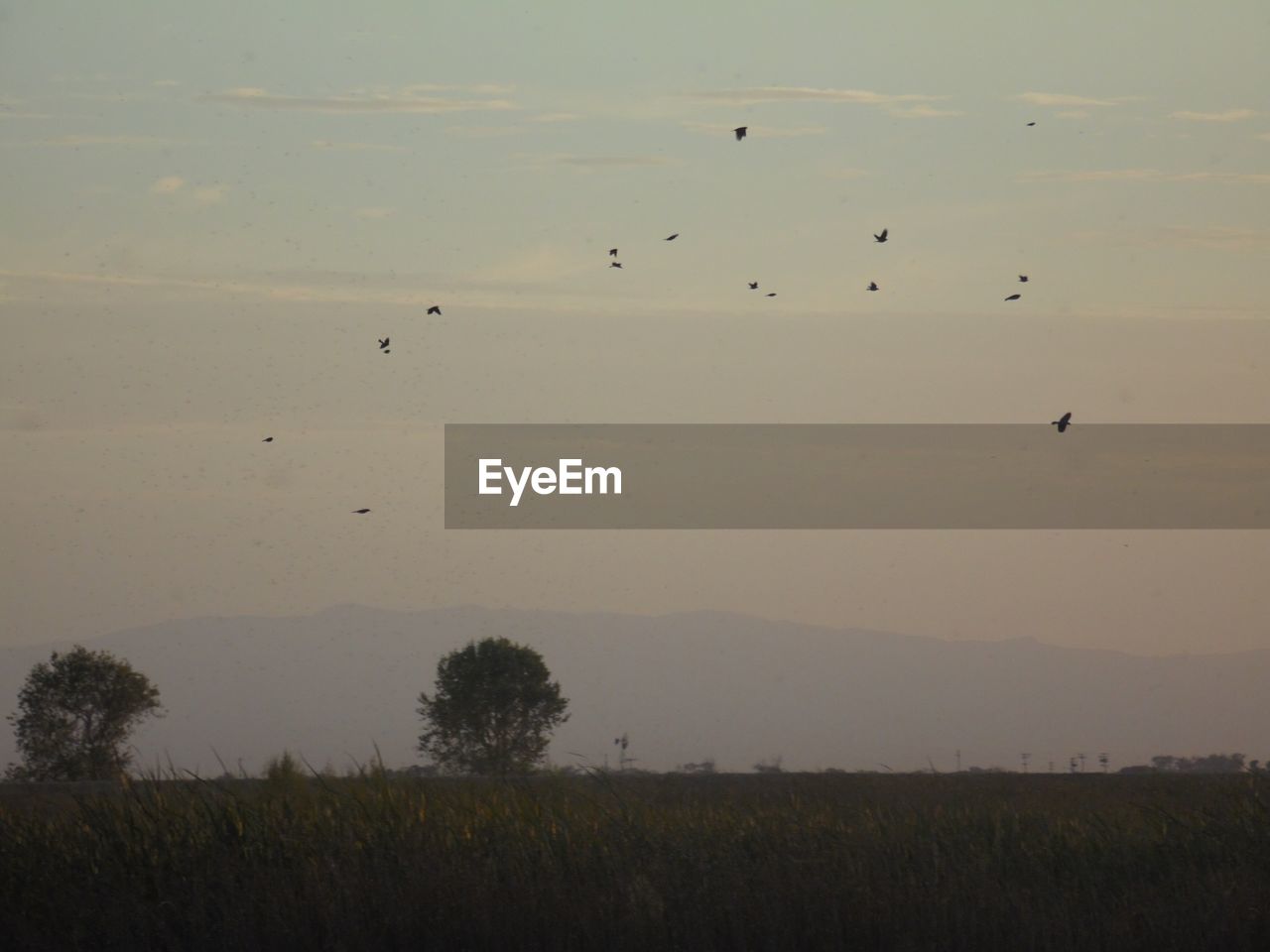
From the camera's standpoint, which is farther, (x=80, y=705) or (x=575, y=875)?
(x=80, y=705)

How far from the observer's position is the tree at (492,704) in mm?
85938

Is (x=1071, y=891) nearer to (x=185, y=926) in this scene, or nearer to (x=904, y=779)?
(x=185, y=926)

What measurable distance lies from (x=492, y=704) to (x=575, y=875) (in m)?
68.4

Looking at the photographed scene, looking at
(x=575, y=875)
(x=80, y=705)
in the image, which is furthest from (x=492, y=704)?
(x=575, y=875)

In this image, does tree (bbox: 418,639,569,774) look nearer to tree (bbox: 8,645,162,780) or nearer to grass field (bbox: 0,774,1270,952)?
tree (bbox: 8,645,162,780)

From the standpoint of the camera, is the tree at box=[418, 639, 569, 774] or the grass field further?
the tree at box=[418, 639, 569, 774]

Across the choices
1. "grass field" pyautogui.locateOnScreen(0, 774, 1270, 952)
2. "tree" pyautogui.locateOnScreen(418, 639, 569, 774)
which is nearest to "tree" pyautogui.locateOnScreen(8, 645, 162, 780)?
"tree" pyautogui.locateOnScreen(418, 639, 569, 774)

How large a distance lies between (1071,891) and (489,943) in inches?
315

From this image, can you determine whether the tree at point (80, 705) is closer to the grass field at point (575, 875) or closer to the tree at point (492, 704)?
the tree at point (492, 704)

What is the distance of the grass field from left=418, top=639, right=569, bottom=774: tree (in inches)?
2435

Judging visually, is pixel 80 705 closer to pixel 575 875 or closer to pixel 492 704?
pixel 492 704

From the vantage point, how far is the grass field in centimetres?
1812

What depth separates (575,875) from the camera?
2005 cm

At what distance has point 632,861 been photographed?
20562mm
